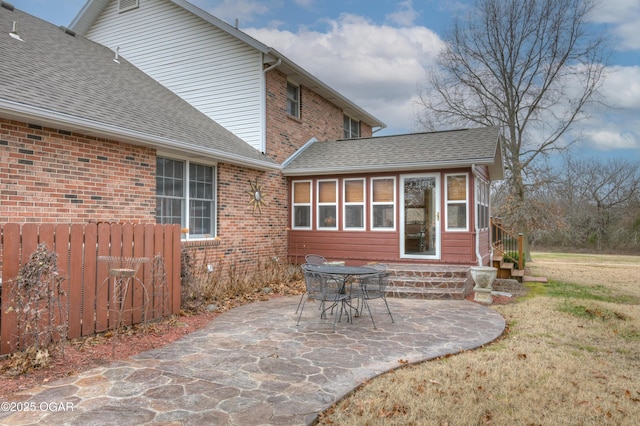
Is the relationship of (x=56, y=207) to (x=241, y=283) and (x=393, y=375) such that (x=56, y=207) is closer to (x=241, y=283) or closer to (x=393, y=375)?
(x=241, y=283)

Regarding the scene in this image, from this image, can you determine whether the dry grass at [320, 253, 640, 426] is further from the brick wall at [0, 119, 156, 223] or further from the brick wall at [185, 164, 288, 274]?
the brick wall at [185, 164, 288, 274]

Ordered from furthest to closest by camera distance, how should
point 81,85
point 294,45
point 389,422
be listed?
1. point 294,45
2. point 81,85
3. point 389,422

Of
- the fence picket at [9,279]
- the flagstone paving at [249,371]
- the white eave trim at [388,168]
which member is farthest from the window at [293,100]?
the fence picket at [9,279]

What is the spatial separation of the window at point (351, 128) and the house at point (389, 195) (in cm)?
392

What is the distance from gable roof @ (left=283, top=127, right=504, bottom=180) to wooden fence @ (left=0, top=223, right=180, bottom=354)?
5.71m

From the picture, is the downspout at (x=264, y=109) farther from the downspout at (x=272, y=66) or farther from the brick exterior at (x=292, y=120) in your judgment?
the brick exterior at (x=292, y=120)

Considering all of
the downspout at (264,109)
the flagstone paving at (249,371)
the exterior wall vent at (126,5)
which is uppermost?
the exterior wall vent at (126,5)

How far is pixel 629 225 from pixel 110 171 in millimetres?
33875

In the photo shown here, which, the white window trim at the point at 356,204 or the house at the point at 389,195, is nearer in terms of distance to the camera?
the house at the point at 389,195

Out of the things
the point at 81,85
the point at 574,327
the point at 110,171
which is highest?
the point at 81,85

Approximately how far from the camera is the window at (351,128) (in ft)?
55.5

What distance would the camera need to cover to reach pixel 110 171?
709 centimetres

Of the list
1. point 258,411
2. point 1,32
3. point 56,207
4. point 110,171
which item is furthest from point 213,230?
point 258,411

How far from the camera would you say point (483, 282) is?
8625mm
